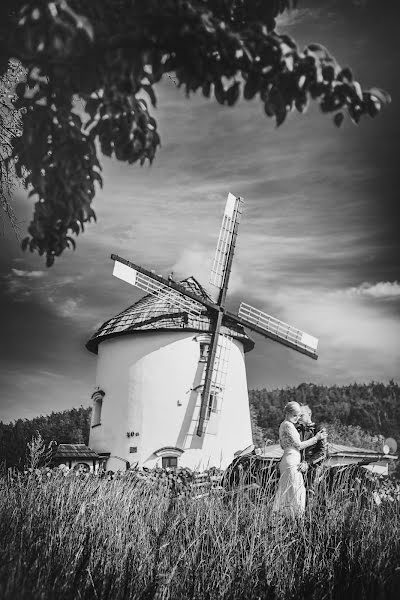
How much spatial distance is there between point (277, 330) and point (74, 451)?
8329 mm

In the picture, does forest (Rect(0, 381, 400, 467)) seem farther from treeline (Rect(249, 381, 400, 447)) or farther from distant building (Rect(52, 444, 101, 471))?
distant building (Rect(52, 444, 101, 471))

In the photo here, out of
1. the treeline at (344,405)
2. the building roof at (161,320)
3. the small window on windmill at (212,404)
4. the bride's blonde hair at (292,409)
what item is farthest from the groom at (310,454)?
the treeline at (344,405)

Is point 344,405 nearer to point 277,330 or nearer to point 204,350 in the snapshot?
point 277,330

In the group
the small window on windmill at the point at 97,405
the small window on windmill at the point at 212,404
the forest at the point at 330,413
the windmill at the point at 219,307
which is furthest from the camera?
the forest at the point at 330,413

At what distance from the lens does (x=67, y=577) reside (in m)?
3.46

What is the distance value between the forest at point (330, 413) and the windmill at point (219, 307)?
62.2ft

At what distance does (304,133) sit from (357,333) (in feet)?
27.3

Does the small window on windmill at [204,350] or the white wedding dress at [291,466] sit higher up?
the small window on windmill at [204,350]

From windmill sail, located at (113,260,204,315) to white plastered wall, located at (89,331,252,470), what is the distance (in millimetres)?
942

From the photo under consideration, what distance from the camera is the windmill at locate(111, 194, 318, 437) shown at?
18.7 metres

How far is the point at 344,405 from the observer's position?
56781mm

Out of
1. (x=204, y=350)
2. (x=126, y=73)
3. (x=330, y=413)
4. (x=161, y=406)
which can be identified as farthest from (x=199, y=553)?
(x=330, y=413)

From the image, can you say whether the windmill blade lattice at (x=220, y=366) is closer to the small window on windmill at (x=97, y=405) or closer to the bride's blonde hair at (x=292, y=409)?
the small window on windmill at (x=97, y=405)

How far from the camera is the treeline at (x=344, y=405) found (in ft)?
170
